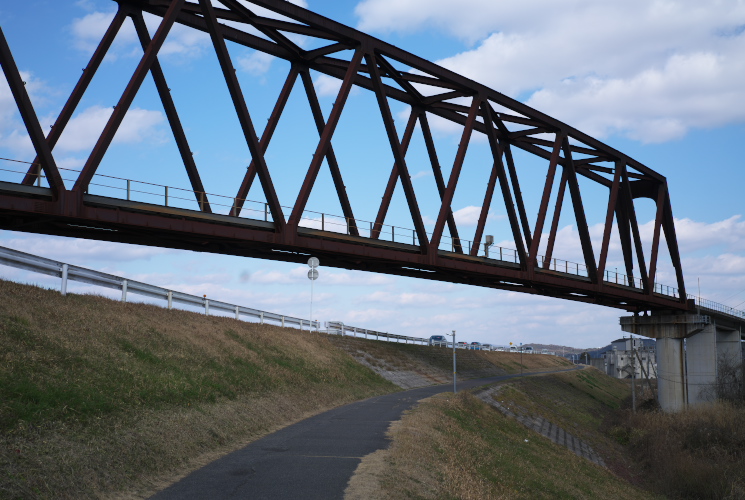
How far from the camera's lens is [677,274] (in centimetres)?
7131

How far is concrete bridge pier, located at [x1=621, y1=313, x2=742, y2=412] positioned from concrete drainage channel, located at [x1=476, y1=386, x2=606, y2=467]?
86.4 feet

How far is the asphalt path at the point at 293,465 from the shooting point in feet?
44.7

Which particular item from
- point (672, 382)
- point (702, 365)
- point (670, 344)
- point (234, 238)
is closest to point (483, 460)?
point (234, 238)

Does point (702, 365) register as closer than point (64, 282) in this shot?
No

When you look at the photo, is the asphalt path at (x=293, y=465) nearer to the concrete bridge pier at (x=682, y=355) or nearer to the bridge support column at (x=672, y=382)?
the bridge support column at (x=672, y=382)

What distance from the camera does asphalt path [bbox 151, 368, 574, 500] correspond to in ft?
44.7

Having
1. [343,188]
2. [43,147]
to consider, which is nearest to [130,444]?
[43,147]

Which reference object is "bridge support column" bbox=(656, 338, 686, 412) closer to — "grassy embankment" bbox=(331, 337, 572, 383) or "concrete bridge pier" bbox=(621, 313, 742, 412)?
"concrete bridge pier" bbox=(621, 313, 742, 412)

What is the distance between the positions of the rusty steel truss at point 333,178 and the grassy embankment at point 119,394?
13.5ft

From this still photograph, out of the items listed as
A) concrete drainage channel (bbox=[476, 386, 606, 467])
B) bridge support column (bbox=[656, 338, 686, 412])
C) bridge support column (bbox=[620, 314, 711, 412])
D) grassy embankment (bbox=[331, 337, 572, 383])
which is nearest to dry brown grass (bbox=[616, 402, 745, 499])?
concrete drainage channel (bbox=[476, 386, 606, 467])

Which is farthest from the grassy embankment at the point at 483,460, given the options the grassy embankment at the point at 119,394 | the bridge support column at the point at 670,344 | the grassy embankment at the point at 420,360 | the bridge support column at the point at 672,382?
the bridge support column at the point at 670,344

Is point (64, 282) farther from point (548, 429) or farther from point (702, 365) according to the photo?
point (702, 365)

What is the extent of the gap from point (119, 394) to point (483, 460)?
11.5 metres

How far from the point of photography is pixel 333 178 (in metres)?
42.2
